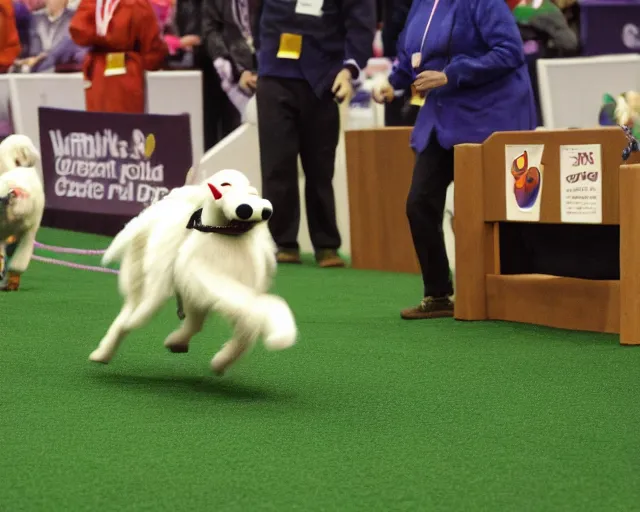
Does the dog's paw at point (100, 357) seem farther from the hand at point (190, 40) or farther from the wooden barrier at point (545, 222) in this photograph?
the hand at point (190, 40)

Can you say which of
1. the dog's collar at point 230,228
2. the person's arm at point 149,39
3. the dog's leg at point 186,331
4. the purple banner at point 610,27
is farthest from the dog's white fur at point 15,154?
the purple banner at point 610,27

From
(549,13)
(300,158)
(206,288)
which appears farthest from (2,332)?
(549,13)

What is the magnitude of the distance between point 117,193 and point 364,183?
2.37m

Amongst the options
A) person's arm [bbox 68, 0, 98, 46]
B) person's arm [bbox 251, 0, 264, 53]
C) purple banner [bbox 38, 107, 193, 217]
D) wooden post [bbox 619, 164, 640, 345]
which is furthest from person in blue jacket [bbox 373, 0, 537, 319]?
person's arm [bbox 68, 0, 98, 46]

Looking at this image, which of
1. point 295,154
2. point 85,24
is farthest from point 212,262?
point 85,24

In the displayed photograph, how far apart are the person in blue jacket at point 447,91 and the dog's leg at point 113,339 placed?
1776mm

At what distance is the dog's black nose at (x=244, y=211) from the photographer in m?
4.12

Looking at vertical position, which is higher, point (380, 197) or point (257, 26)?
point (257, 26)

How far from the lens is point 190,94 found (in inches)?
409

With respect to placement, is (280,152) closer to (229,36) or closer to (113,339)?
(229,36)

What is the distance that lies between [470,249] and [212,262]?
217 centimetres

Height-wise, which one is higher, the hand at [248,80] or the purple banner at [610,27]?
the purple banner at [610,27]

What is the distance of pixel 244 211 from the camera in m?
4.12

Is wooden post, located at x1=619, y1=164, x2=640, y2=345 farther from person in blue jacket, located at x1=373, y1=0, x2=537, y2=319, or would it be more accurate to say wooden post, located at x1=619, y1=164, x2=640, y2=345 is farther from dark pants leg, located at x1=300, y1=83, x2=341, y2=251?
dark pants leg, located at x1=300, y1=83, x2=341, y2=251
